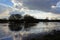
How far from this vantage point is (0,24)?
192 cm

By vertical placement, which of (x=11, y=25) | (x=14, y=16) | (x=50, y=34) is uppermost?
(x=14, y=16)

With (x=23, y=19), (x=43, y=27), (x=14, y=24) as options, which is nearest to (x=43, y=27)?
(x=43, y=27)

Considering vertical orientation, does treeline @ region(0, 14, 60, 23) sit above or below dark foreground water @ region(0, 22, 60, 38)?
above

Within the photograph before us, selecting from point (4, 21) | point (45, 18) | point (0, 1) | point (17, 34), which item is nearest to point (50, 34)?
point (45, 18)

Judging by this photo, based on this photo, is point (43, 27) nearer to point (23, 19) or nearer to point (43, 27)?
point (43, 27)

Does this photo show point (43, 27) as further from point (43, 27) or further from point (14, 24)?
point (14, 24)

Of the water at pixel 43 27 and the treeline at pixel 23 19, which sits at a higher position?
the treeline at pixel 23 19

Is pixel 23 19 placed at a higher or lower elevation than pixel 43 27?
higher

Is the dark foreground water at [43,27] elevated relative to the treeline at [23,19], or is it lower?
lower

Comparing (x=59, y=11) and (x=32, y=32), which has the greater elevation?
(x=59, y=11)

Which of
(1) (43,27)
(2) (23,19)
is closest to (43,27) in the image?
(1) (43,27)

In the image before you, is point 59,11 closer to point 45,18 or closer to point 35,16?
point 45,18

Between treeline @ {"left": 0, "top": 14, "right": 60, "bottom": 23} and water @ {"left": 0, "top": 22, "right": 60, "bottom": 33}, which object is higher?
treeline @ {"left": 0, "top": 14, "right": 60, "bottom": 23}

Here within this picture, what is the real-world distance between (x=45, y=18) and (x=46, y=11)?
10cm
